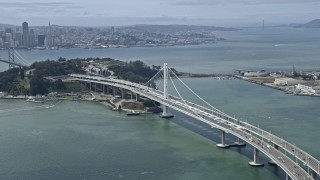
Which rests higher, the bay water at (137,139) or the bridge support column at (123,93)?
the bridge support column at (123,93)

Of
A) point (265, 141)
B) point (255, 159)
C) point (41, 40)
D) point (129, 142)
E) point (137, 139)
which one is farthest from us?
point (41, 40)

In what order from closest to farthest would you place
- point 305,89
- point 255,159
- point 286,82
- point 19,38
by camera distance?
1. point 255,159
2. point 305,89
3. point 286,82
4. point 19,38

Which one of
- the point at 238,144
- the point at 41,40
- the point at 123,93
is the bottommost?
the point at 238,144

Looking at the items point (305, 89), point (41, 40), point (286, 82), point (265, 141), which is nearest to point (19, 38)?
point (41, 40)

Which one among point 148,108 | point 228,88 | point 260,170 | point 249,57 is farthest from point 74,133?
point 249,57

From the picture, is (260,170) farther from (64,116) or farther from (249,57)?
(249,57)

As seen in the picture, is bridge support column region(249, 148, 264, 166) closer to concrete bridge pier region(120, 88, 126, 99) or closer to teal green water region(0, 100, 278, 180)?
teal green water region(0, 100, 278, 180)

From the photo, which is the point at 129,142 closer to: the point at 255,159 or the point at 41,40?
the point at 255,159

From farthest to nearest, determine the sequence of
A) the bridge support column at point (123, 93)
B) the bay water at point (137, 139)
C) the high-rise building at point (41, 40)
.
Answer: the high-rise building at point (41, 40)
the bridge support column at point (123, 93)
the bay water at point (137, 139)

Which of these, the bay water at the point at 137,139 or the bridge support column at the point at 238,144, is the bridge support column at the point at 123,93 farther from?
the bridge support column at the point at 238,144

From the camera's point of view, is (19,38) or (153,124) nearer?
(153,124)

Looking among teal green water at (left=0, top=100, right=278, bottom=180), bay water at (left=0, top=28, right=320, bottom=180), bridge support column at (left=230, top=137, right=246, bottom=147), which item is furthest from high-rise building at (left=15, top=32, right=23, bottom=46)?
bridge support column at (left=230, top=137, right=246, bottom=147)

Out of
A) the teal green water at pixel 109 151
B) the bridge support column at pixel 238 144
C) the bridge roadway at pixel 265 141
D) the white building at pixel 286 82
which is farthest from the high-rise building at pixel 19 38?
the bridge support column at pixel 238 144

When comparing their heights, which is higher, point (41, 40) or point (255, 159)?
point (41, 40)
